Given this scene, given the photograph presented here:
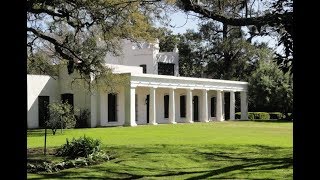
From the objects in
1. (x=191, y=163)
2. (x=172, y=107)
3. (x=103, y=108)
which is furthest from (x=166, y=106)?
(x=191, y=163)

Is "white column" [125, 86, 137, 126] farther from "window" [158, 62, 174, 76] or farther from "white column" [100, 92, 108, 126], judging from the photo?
"window" [158, 62, 174, 76]

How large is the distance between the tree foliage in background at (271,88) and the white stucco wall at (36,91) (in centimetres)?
2222

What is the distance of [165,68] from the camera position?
49.2 m

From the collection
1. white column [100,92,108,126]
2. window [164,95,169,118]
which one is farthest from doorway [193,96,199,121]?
white column [100,92,108,126]

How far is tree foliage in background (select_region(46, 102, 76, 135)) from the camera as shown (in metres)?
26.9

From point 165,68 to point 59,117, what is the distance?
22.6 metres

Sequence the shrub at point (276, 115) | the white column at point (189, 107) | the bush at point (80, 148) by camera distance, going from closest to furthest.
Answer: the bush at point (80, 148), the white column at point (189, 107), the shrub at point (276, 115)

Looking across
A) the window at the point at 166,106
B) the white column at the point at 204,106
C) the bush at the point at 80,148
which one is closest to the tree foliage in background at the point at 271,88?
the white column at the point at 204,106

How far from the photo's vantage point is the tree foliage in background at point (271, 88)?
47.9m

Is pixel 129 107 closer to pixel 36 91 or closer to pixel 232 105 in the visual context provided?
pixel 36 91

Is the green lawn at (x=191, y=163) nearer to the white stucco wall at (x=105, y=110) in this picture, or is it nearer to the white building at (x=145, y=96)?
the white building at (x=145, y=96)
